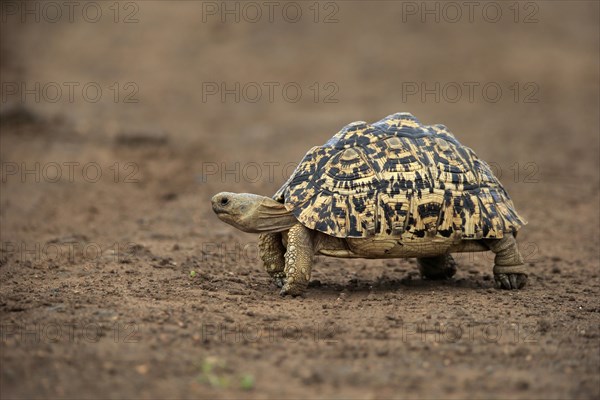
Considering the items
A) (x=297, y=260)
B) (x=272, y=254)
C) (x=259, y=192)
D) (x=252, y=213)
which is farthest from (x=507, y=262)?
(x=259, y=192)

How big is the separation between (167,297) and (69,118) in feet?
46.6

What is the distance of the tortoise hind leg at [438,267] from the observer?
9.46m

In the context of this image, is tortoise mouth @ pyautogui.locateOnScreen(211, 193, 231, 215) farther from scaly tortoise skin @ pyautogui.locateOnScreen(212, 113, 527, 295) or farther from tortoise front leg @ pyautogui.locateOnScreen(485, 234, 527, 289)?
tortoise front leg @ pyautogui.locateOnScreen(485, 234, 527, 289)

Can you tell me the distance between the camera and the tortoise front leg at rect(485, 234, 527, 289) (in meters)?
8.75

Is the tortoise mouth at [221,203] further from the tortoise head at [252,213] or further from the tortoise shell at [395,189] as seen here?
the tortoise shell at [395,189]

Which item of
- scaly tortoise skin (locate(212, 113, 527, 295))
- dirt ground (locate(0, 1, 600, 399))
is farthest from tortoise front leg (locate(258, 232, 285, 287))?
dirt ground (locate(0, 1, 600, 399))

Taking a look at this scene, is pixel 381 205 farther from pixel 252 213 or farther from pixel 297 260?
pixel 252 213

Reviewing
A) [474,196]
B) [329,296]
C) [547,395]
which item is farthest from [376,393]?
[474,196]

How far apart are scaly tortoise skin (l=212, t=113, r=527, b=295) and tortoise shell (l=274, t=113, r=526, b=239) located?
0.01 meters

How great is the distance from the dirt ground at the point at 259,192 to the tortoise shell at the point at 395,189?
2.55 feet

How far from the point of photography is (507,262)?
879 cm

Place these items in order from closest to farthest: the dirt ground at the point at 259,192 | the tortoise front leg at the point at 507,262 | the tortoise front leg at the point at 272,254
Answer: the dirt ground at the point at 259,192 < the tortoise front leg at the point at 507,262 < the tortoise front leg at the point at 272,254

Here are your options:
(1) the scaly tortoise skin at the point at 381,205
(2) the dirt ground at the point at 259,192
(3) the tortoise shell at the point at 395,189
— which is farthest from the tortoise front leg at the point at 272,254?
(3) the tortoise shell at the point at 395,189

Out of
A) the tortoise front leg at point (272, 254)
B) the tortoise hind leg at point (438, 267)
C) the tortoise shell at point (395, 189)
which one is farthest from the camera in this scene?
the tortoise hind leg at point (438, 267)
